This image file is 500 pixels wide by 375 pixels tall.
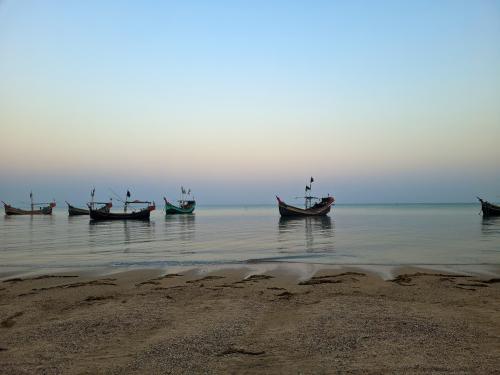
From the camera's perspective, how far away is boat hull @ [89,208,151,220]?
63.7 metres

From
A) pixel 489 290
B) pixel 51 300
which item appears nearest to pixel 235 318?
pixel 51 300

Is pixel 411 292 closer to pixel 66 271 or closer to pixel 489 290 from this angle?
pixel 489 290

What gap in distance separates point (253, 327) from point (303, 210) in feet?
209

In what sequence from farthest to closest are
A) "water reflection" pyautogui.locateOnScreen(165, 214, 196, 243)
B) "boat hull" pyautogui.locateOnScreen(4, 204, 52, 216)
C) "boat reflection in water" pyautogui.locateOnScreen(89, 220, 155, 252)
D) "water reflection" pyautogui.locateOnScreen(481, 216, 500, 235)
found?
"boat hull" pyautogui.locateOnScreen(4, 204, 52, 216), "water reflection" pyautogui.locateOnScreen(481, 216, 500, 235), "water reflection" pyautogui.locateOnScreen(165, 214, 196, 243), "boat reflection in water" pyautogui.locateOnScreen(89, 220, 155, 252)

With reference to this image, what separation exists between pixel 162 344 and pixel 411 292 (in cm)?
692

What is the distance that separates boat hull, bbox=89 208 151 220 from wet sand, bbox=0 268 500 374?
54.1 meters

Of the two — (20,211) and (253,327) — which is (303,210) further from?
(20,211)

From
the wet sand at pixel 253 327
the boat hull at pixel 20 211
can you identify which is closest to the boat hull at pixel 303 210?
the wet sand at pixel 253 327

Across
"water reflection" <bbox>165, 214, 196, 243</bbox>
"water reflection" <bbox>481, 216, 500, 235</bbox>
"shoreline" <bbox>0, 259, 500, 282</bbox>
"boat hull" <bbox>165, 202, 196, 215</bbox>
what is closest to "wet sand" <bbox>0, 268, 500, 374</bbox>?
"shoreline" <bbox>0, 259, 500, 282</bbox>

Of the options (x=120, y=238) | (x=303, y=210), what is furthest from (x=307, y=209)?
(x=120, y=238)

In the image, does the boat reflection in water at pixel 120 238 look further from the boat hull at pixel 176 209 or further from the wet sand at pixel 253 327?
the boat hull at pixel 176 209

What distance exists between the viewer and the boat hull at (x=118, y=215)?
63719mm

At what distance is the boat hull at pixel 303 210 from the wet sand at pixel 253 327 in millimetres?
57133

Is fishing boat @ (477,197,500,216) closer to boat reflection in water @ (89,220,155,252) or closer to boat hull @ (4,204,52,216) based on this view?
boat reflection in water @ (89,220,155,252)
